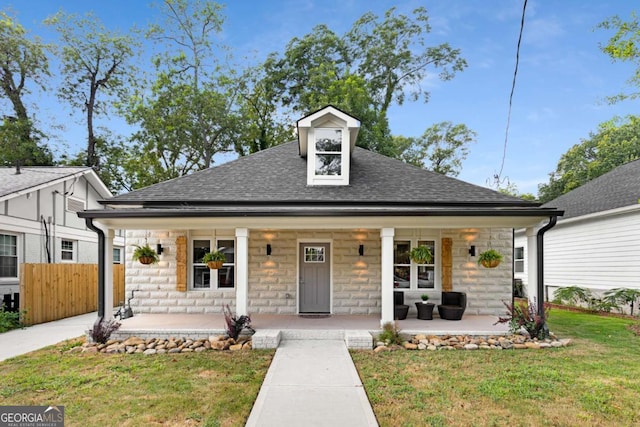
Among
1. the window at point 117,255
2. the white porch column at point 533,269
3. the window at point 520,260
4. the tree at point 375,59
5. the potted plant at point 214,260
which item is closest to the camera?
the white porch column at point 533,269

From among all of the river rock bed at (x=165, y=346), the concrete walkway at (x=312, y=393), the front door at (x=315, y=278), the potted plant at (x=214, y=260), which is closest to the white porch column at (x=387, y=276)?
the concrete walkway at (x=312, y=393)

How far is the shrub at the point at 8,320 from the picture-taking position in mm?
8773

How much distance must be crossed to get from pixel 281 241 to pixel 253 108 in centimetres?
1697

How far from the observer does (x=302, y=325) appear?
798cm

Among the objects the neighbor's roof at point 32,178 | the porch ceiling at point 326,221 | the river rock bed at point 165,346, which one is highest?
the neighbor's roof at point 32,178

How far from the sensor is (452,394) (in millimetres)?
4730

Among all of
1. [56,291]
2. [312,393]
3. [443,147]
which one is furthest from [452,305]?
[443,147]

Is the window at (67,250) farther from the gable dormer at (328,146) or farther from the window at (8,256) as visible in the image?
the gable dormer at (328,146)

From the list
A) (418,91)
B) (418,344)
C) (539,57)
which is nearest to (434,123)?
(418,91)

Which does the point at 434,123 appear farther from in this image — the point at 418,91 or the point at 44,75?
the point at 44,75

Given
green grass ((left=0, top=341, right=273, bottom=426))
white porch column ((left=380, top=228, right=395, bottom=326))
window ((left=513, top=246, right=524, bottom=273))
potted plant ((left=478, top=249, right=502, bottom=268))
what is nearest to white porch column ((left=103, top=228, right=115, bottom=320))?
green grass ((left=0, top=341, right=273, bottom=426))

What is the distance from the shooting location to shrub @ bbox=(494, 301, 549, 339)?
730cm

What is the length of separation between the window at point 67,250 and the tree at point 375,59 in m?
14.6

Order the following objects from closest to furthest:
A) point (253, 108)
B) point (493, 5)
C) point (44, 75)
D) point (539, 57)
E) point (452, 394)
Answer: point (452, 394), point (493, 5), point (539, 57), point (44, 75), point (253, 108)
